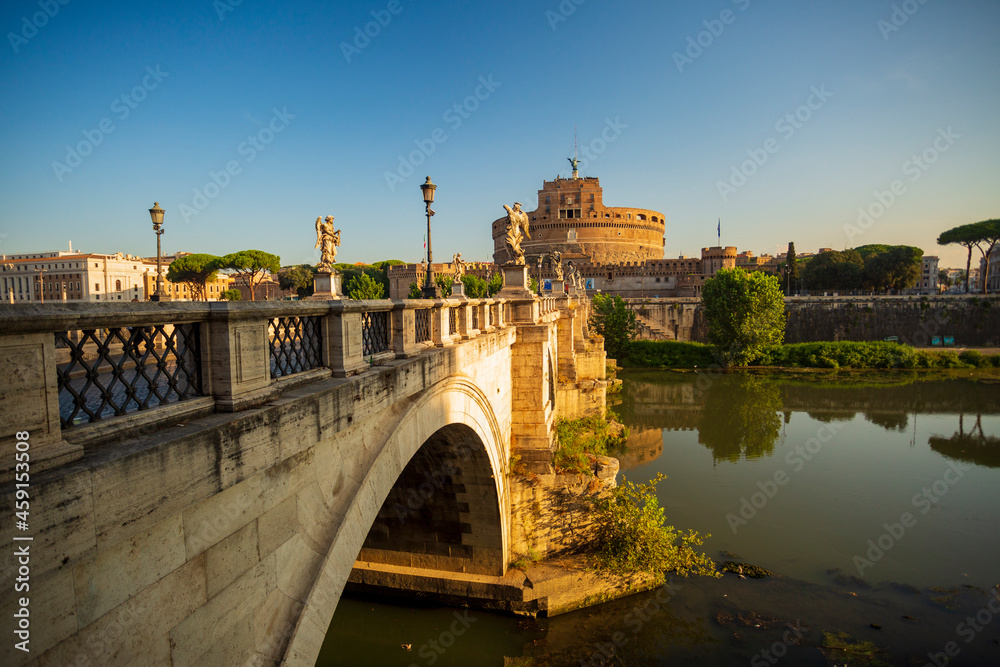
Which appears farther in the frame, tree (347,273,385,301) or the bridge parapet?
tree (347,273,385,301)

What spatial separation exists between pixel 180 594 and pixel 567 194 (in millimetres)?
77994

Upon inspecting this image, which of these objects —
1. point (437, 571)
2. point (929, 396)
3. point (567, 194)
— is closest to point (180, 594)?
point (437, 571)

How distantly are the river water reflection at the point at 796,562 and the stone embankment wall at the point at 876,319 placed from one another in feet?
80.9

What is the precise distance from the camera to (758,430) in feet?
77.2

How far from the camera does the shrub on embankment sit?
3700 cm

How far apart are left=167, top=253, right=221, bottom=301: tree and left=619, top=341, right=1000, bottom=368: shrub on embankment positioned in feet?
92.9

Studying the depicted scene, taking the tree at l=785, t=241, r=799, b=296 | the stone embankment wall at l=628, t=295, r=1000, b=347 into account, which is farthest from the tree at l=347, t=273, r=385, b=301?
the tree at l=785, t=241, r=799, b=296

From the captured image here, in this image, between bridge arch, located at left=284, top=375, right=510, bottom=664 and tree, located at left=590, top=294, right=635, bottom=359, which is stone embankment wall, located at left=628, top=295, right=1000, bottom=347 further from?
bridge arch, located at left=284, top=375, right=510, bottom=664

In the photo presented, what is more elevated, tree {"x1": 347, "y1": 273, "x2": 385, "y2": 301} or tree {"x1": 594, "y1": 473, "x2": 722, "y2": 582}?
tree {"x1": 347, "y1": 273, "x2": 385, "y2": 301}

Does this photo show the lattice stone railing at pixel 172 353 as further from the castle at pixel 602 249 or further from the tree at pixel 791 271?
the tree at pixel 791 271

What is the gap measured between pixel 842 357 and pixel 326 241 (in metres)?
38.6

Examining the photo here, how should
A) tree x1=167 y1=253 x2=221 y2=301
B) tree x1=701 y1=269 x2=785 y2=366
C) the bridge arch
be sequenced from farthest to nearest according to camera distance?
tree x1=701 y1=269 x2=785 y2=366
tree x1=167 y1=253 x2=221 y2=301
the bridge arch

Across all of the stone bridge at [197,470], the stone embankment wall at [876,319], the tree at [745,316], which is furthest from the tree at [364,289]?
the stone bridge at [197,470]

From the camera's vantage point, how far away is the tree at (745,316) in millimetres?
37594
